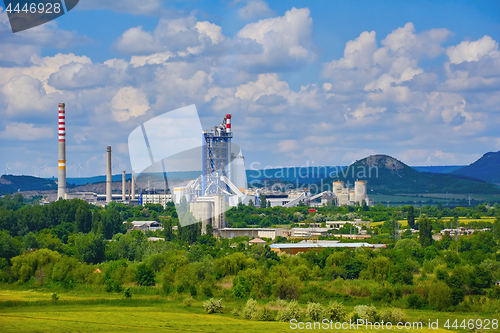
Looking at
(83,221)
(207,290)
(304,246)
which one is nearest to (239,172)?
(83,221)

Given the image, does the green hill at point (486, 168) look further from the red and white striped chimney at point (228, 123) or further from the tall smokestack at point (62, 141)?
the tall smokestack at point (62, 141)

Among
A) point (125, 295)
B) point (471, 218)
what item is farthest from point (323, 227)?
point (125, 295)

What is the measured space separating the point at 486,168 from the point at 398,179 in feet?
139

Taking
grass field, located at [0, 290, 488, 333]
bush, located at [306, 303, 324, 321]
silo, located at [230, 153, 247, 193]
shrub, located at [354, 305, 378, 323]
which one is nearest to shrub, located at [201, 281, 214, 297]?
grass field, located at [0, 290, 488, 333]

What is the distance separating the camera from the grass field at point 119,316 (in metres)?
18.3

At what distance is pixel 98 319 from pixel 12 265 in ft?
34.1

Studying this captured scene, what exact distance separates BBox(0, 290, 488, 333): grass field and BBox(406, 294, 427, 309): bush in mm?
709

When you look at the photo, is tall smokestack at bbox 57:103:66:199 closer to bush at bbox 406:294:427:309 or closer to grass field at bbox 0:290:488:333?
grass field at bbox 0:290:488:333

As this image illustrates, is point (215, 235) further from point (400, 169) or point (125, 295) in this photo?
point (400, 169)

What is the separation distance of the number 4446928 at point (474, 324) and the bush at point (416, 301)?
2.33m

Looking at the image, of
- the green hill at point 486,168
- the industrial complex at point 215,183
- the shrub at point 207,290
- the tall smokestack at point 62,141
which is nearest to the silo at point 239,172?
the industrial complex at point 215,183

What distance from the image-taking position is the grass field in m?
18.3

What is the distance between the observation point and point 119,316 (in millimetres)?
20203

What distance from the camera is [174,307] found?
22625 millimetres
